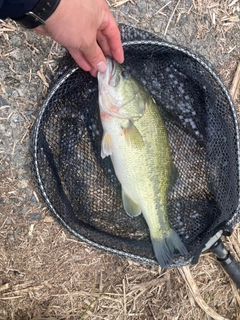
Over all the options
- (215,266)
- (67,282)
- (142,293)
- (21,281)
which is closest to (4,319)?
(21,281)

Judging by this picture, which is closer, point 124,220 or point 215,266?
point 124,220

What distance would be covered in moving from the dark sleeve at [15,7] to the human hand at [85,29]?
92 mm

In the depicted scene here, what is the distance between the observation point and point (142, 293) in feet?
9.45

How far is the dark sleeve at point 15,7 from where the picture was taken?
1.56 metres

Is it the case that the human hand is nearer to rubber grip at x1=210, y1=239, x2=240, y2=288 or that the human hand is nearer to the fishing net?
the fishing net

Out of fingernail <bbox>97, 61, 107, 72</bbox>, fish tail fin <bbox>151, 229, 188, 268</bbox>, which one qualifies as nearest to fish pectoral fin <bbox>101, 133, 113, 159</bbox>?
fingernail <bbox>97, 61, 107, 72</bbox>

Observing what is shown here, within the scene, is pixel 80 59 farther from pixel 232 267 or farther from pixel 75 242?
pixel 232 267

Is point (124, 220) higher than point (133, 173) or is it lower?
lower

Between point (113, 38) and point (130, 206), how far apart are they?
94cm

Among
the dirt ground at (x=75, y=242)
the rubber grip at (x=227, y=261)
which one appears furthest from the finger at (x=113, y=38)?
the rubber grip at (x=227, y=261)

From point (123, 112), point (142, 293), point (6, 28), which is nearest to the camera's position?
point (123, 112)

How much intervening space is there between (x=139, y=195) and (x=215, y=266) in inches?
36.5

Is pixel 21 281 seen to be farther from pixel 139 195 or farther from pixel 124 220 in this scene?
pixel 139 195

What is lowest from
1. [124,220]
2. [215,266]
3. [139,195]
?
[215,266]
